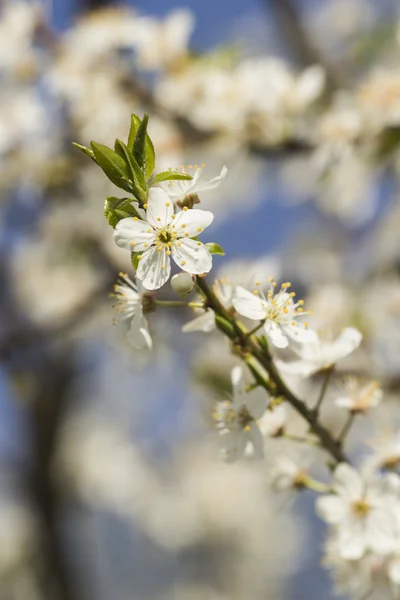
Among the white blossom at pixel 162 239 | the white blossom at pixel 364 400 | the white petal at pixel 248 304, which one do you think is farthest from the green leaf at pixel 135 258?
the white blossom at pixel 364 400

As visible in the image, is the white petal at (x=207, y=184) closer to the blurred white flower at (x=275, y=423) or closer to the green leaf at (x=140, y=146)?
the green leaf at (x=140, y=146)

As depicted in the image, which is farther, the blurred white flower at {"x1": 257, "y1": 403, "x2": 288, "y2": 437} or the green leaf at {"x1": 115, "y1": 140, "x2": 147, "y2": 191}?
the blurred white flower at {"x1": 257, "y1": 403, "x2": 288, "y2": 437}

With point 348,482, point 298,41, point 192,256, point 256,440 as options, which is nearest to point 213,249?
point 192,256

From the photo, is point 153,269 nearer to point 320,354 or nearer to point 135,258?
point 135,258

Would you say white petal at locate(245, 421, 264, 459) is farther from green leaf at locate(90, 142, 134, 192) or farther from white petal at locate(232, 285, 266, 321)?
green leaf at locate(90, 142, 134, 192)

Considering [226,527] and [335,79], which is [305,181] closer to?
[335,79]

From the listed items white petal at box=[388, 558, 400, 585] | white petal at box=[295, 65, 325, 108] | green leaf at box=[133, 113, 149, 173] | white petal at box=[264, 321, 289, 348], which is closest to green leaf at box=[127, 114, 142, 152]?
green leaf at box=[133, 113, 149, 173]
